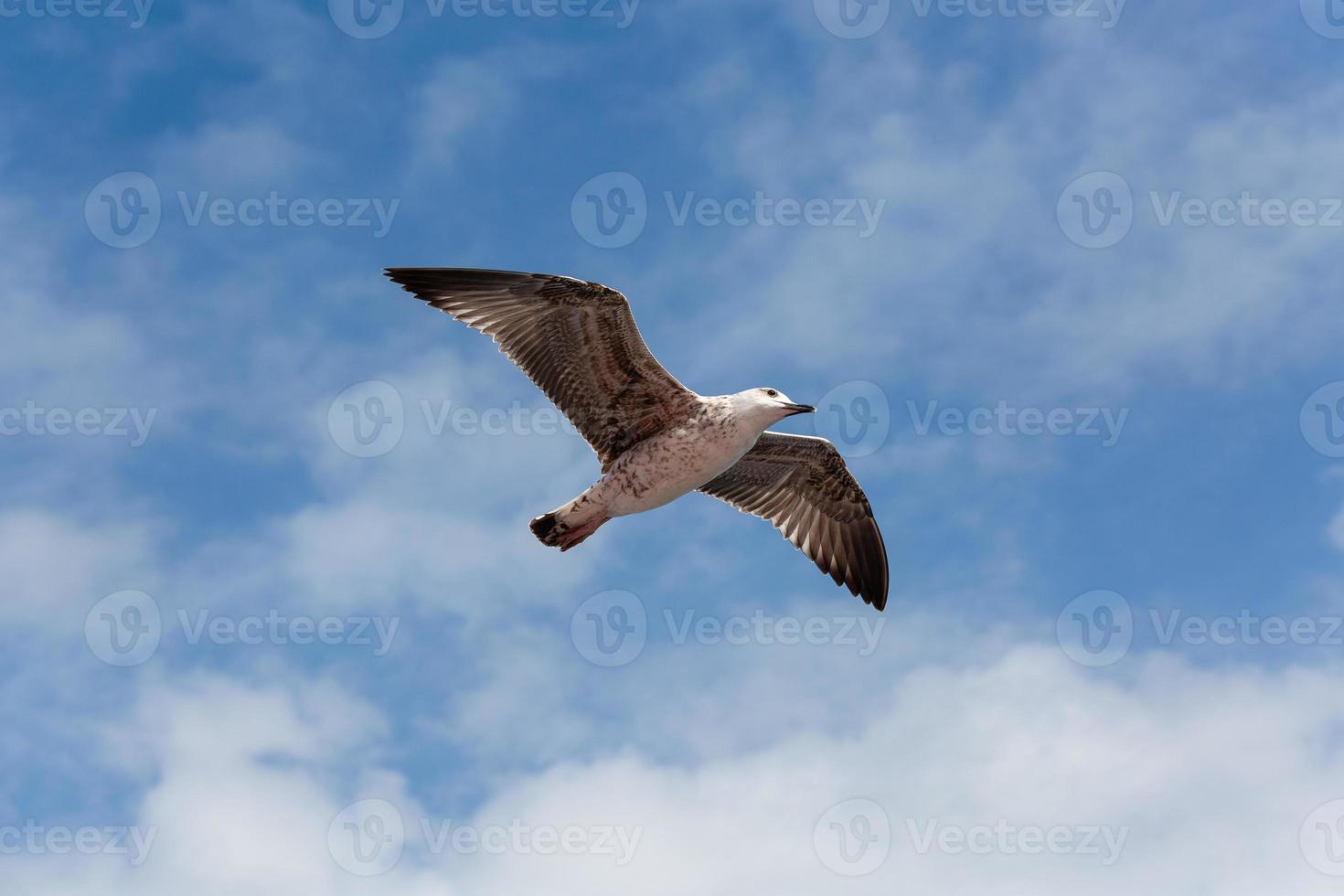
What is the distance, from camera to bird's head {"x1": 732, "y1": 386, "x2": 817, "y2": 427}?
13672 millimetres

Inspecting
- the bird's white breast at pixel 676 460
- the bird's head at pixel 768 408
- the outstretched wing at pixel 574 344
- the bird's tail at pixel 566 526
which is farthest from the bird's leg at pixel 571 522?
the bird's head at pixel 768 408

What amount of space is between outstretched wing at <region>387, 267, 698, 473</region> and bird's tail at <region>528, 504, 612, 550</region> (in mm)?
626

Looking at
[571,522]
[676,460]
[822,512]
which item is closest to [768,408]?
[676,460]

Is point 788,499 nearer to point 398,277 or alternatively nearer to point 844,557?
point 844,557

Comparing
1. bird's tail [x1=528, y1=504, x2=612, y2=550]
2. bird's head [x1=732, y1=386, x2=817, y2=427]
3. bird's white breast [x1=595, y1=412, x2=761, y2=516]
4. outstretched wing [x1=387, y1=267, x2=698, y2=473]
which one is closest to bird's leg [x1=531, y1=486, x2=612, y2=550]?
bird's tail [x1=528, y1=504, x2=612, y2=550]

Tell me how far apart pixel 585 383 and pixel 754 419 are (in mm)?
1955

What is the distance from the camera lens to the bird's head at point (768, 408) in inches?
538

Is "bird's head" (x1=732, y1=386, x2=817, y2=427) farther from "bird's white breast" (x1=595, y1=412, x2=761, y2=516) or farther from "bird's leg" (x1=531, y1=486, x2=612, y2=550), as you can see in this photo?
"bird's leg" (x1=531, y1=486, x2=612, y2=550)

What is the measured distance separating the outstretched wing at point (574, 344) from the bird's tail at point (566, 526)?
24.6 inches

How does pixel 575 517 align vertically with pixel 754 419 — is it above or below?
below

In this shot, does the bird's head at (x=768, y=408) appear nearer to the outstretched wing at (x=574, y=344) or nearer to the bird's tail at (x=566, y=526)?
the outstretched wing at (x=574, y=344)

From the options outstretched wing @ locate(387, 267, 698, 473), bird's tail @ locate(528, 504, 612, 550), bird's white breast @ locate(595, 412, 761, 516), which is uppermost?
outstretched wing @ locate(387, 267, 698, 473)

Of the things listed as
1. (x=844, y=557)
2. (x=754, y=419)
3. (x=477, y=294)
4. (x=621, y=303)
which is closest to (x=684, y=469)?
(x=754, y=419)

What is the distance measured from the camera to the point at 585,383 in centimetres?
1426
